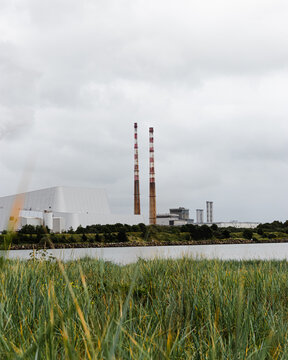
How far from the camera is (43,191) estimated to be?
46.3 metres

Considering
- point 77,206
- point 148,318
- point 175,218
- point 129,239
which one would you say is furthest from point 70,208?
point 148,318

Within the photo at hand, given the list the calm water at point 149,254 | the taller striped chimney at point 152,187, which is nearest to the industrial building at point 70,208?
the taller striped chimney at point 152,187

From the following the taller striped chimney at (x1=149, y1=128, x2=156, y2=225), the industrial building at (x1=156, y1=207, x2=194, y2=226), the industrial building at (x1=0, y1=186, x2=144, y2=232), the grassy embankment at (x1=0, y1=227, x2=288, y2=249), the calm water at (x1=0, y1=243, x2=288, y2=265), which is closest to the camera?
the calm water at (x1=0, y1=243, x2=288, y2=265)

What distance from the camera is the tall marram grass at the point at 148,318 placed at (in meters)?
1.66

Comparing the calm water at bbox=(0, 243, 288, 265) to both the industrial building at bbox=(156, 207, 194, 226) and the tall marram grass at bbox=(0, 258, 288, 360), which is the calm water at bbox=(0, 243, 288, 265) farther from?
the industrial building at bbox=(156, 207, 194, 226)

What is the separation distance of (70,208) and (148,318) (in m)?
42.8

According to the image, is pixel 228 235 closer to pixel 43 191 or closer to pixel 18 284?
pixel 43 191

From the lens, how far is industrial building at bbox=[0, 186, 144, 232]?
42.3m

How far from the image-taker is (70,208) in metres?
45.0

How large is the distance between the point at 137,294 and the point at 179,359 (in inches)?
89.5

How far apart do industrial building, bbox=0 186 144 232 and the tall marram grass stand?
37.7 meters

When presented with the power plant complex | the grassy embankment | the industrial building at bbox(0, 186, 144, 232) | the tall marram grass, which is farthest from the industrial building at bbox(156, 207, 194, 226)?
the tall marram grass

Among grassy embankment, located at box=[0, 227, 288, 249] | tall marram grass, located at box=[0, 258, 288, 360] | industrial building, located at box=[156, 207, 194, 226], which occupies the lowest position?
grassy embankment, located at box=[0, 227, 288, 249]

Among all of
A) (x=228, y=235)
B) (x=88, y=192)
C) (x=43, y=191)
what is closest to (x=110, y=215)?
(x=88, y=192)
